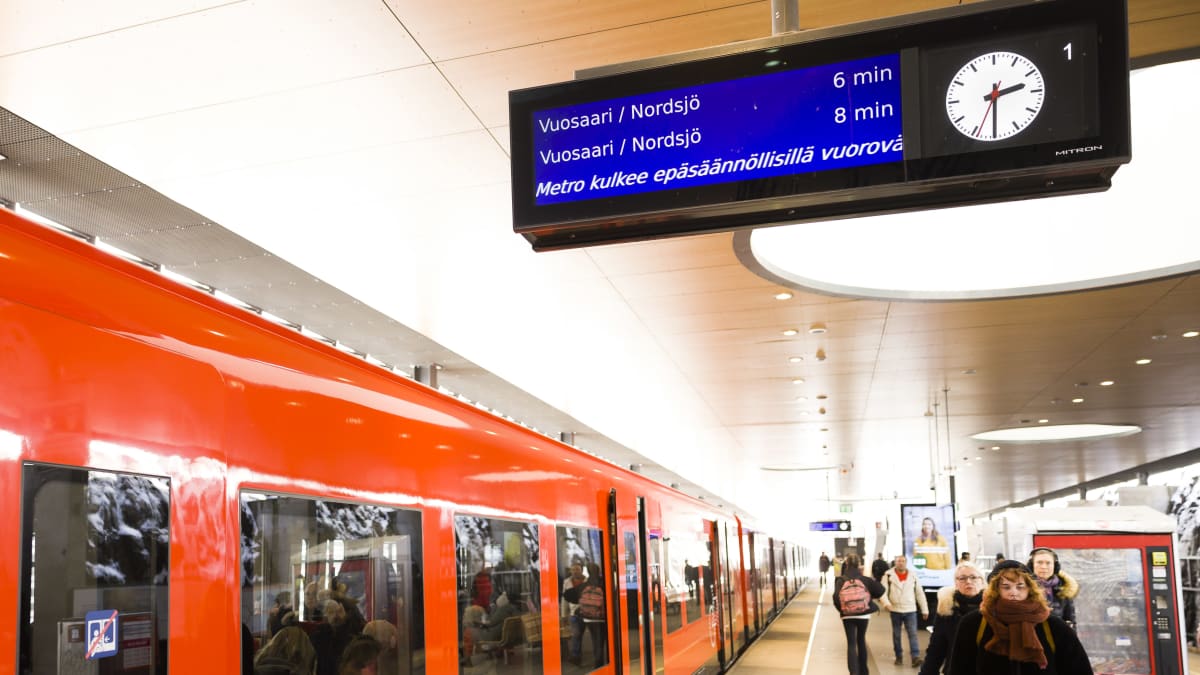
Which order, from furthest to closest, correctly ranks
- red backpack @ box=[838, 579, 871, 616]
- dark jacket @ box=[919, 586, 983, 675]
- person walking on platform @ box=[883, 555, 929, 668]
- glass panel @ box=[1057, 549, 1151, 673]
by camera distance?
person walking on platform @ box=[883, 555, 929, 668], red backpack @ box=[838, 579, 871, 616], glass panel @ box=[1057, 549, 1151, 673], dark jacket @ box=[919, 586, 983, 675]

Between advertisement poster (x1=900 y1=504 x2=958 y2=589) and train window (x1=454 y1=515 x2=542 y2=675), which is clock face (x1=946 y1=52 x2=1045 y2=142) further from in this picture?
advertisement poster (x1=900 y1=504 x2=958 y2=589)

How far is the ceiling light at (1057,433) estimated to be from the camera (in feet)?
66.1

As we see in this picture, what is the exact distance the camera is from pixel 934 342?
11906mm

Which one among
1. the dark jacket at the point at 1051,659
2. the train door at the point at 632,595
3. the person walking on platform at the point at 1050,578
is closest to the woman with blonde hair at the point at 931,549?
the train door at the point at 632,595

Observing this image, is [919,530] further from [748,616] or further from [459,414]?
[459,414]

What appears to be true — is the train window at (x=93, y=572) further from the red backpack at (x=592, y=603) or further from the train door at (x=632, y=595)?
the train door at (x=632, y=595)

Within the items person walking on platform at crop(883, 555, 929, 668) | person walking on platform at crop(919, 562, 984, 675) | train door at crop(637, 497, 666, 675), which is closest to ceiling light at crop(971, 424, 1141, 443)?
person walking on platform at crop(883, 555, 929, 668)

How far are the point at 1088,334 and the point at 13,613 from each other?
11.3 m

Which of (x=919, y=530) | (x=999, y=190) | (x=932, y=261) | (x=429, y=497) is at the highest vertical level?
(x=932, y=261)

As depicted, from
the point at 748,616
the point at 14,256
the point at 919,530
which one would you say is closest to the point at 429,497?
the point at 14,256

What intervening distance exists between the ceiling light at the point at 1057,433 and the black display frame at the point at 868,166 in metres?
17.8

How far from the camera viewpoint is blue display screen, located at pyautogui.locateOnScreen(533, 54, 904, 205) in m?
3.29

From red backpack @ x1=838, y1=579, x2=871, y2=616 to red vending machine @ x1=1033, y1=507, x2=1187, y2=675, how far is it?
4305 mm

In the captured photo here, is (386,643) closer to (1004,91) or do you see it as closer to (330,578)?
(330,578)
